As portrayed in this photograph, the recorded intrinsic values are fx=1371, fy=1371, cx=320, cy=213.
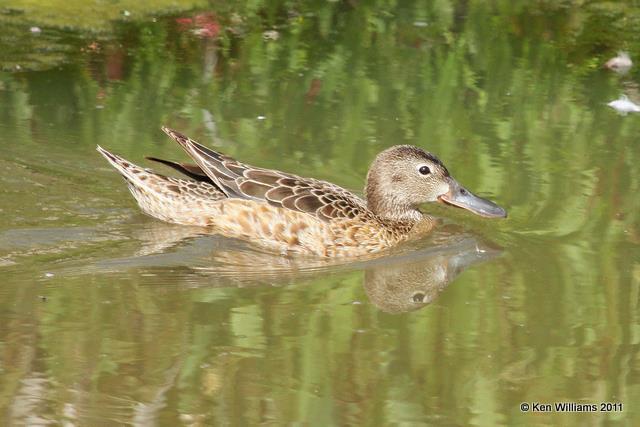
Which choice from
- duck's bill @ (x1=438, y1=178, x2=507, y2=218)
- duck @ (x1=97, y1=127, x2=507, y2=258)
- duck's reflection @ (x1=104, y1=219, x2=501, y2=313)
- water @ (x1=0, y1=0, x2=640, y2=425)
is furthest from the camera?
duck @ (x1=97, y1=127, x2=507, y2=258)

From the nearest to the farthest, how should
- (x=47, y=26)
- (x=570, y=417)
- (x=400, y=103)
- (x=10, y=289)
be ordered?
(x=570, y=417), (x=10, y=289), (x=400, y=103), (x=47, y=26)

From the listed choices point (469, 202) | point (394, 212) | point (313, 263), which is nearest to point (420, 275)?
point (313, 263)

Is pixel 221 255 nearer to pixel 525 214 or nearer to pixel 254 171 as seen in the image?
pixel 254 171

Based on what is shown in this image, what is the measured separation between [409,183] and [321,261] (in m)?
0.90

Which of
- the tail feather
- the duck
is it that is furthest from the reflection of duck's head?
the tail feather

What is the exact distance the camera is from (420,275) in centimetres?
770

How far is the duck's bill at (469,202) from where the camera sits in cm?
821

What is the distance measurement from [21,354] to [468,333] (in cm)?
209

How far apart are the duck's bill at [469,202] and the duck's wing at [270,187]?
526 millimetres

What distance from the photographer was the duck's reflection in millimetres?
7344

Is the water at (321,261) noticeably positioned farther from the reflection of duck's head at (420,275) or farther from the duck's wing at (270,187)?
the duck's wing at (270,187)

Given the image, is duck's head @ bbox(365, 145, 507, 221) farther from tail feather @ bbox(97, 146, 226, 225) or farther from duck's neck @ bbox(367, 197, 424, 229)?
tail feather @ bbox(97, 146, 226, 225)

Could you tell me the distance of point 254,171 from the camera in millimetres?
8469

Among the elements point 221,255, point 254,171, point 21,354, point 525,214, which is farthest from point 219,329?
point 525,214
